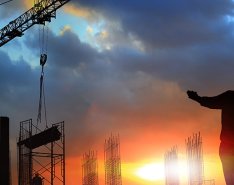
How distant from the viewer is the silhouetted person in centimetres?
540

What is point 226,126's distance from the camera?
556 cm

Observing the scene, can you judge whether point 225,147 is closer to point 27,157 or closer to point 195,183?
point 27,157

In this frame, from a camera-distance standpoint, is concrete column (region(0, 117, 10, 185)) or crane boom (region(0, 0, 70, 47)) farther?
crane boom (region(0, 0, 70, 47))

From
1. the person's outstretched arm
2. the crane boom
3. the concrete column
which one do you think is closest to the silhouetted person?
the person's outstretched arm

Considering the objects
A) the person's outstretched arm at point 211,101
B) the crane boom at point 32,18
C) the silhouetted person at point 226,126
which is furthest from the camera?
the crane boom at point 32,18

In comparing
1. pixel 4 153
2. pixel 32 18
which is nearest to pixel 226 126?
pixel 4 153

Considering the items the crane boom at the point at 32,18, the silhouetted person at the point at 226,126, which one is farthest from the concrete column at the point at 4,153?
the crane boom at the point at 32,18

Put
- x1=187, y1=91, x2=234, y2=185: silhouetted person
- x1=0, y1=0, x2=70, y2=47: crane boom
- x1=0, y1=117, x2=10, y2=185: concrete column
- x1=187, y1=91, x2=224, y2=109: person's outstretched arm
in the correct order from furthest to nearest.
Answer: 1. x1=0, y1=0, x2=70, y2=47: crane boom
2. x1=0, y1=117, x2=10, y2=185: concrete column
3. x1=187, y1=91, x2=224, y2=109: person's outstretched arm
4. x1=187, y1=91, x2=234, y2=185: silhouetted person

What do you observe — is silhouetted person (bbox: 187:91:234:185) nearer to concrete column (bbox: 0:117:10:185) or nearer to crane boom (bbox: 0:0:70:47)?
concrete column (bbox: 0:117:10:185)

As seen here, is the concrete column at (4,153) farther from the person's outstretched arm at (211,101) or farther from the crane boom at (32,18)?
the crane boom at (32,18)

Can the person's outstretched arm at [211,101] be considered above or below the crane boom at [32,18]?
below

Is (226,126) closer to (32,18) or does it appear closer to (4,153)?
(4,153)

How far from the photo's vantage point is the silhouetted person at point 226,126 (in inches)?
213

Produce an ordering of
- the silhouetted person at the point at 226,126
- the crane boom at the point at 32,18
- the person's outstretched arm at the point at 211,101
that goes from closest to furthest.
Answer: the silhouetted person at the point at 226,126 → the person's outstretched arm at the point at 211,101 → the crane boom at the point at 32,18
